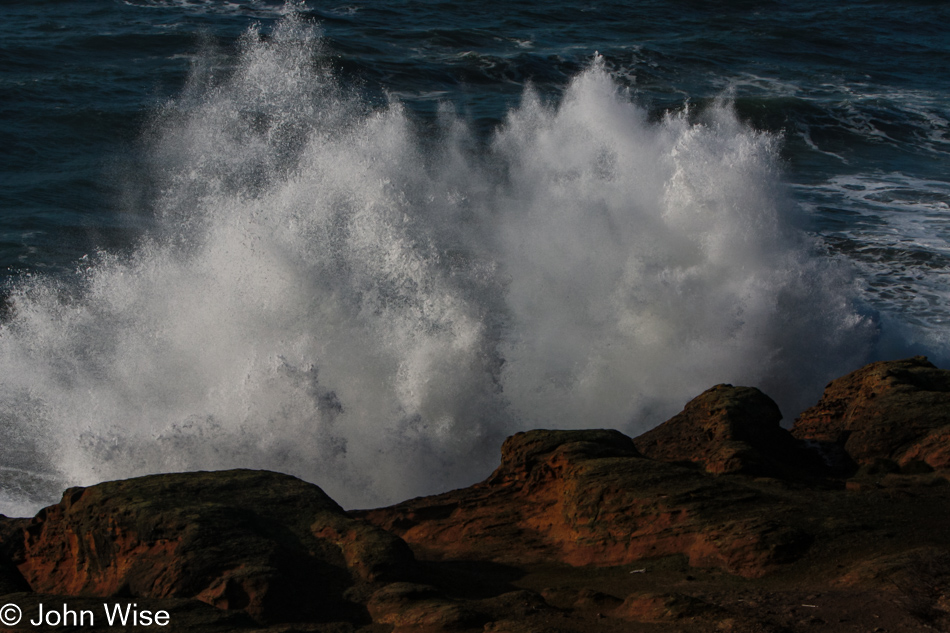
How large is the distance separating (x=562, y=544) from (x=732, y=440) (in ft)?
6.31

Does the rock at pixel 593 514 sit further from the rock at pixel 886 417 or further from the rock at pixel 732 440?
the rock at pixel 886 417

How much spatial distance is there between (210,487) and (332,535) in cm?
106

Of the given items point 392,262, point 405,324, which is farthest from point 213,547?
point 392,262

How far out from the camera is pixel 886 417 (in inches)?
323

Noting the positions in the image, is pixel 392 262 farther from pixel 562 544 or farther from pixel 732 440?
pixel 562 544

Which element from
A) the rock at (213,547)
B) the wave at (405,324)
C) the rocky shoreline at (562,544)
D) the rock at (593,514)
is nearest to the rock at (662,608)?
the rocky shoreline at (562,544)

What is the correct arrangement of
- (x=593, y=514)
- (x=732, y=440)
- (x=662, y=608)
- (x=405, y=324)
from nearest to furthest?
1. (x=662, y=608)
2. (x=593, y=514)
3. (x=732, y=440)
4. (x=405, y=324)

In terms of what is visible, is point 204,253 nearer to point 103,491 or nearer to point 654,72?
point 103,491

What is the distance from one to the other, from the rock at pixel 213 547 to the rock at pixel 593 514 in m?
1.18

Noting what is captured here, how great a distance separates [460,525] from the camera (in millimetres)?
7648

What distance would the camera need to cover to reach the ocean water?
11.0 metres

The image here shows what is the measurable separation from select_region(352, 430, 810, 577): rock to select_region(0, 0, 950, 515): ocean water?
9.93ft

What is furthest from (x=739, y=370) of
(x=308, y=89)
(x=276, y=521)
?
(x=308, y=89)

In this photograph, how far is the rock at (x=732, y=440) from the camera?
7.57 meters
